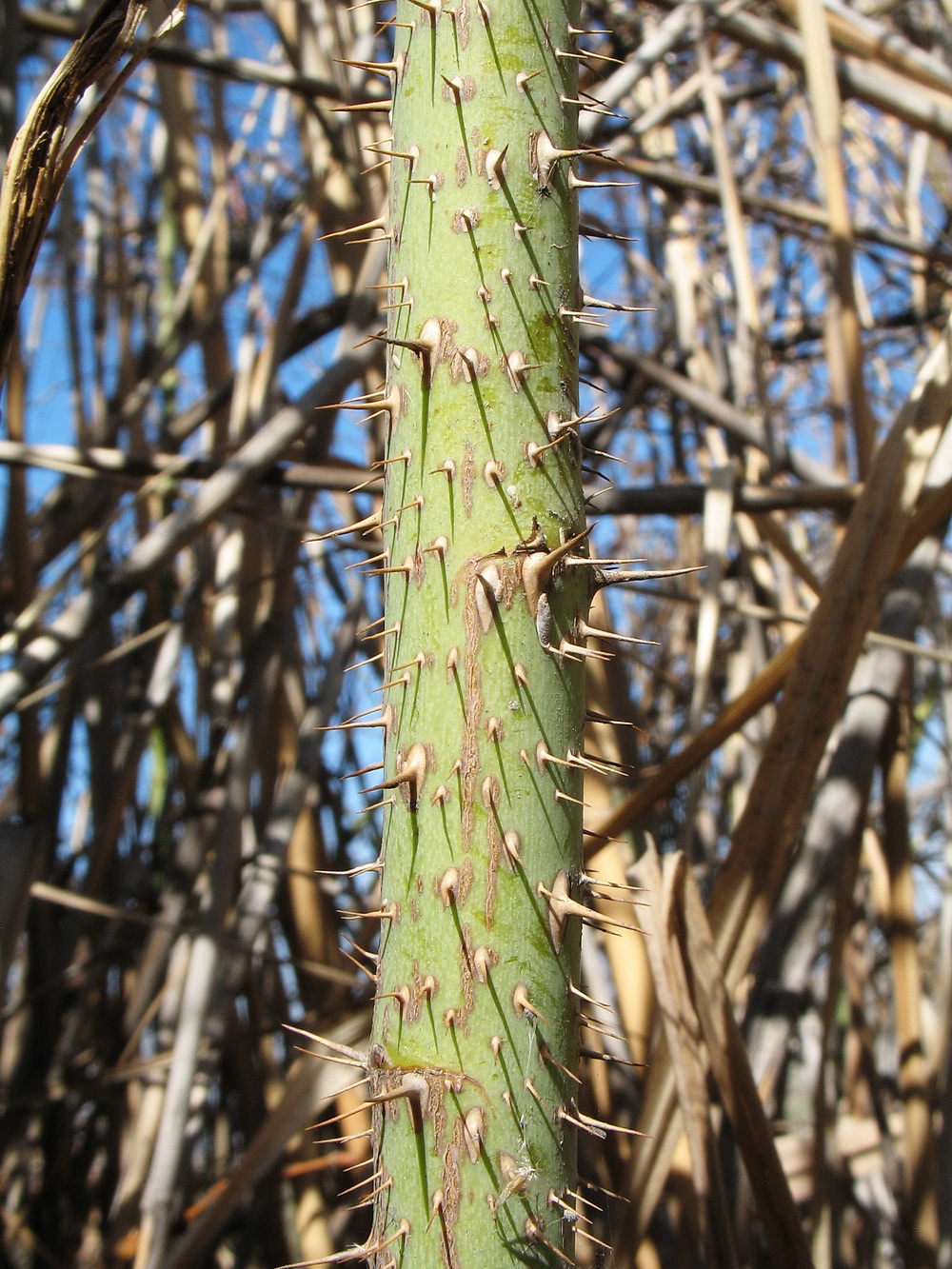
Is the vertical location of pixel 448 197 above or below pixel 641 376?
below

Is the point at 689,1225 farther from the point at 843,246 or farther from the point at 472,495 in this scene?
the point at 843,246

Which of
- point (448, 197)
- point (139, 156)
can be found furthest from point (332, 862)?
point (139, 156)

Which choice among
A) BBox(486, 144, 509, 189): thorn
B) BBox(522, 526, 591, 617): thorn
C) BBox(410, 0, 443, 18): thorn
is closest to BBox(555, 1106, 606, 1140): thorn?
BBox(522, 526, 591, 617): thorn

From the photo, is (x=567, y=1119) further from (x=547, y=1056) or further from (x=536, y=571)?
(x=536, y=571)

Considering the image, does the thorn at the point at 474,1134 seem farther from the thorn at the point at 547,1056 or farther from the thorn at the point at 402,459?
the thorn at the point at 402,459

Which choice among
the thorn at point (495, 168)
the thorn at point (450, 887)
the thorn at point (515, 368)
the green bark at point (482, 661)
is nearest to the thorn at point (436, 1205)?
the green bark at point (482, 661)

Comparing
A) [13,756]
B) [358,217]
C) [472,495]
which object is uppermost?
[358,217]
